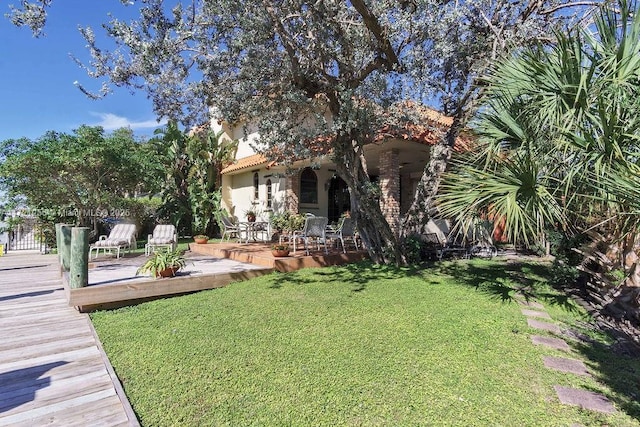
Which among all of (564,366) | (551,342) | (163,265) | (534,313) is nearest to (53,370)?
(163,265)

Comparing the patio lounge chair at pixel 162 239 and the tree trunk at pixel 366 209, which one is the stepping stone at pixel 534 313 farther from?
the patio lounge chair at pixel 162 239

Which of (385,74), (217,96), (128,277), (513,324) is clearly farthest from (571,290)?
(128,277)

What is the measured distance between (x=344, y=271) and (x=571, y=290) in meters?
5.27

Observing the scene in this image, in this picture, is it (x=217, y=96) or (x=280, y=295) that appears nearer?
(x=280, y=295)

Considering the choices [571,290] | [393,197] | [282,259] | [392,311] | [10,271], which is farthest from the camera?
[393,197]

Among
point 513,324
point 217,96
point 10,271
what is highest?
point 217,96

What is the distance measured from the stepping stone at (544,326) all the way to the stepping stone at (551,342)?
367 mm

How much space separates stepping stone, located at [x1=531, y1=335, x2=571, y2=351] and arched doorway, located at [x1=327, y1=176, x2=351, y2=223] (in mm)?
12811

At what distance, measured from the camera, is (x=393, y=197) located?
12.3 meters

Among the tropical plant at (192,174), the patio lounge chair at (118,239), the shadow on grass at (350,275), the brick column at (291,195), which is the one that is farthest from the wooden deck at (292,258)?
the tropical plant at (192,174)

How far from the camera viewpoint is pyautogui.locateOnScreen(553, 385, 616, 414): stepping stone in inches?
143

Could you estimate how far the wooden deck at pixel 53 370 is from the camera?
135 inches

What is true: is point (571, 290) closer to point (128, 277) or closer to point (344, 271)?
point (344, 271)

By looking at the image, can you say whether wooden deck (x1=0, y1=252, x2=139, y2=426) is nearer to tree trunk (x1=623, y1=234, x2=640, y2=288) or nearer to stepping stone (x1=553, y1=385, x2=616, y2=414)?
stepping stone (x1=553, y1=385, x2=616, y2=414)
